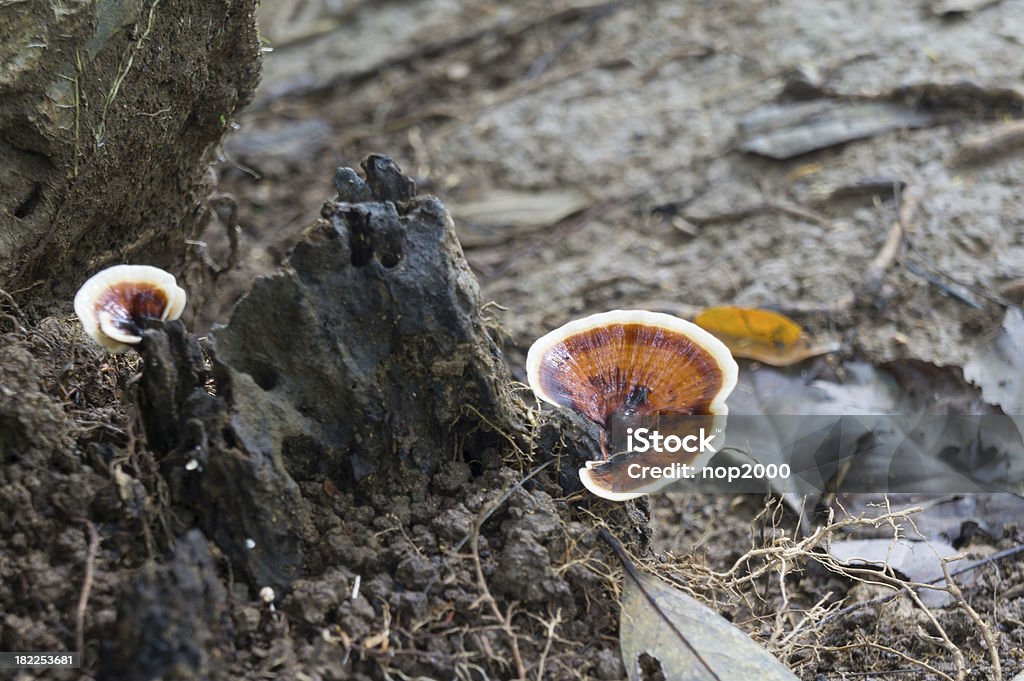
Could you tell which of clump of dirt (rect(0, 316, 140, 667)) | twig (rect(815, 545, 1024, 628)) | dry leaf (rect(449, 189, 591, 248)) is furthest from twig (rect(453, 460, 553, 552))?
dry leaf (rect(449, 189, 591, 248))

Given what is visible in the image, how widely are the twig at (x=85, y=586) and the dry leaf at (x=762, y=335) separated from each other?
9.30 feet

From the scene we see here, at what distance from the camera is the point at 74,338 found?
272 centimetres

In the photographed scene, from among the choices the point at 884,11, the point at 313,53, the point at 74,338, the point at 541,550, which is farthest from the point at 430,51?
the point at 541,550

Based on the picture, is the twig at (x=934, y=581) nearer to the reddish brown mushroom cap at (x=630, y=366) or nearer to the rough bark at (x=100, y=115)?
the reddish brown mushroom cap at (x=630, y=366)

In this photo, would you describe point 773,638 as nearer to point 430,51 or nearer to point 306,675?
point 306,675

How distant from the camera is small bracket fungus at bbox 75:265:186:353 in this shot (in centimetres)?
229

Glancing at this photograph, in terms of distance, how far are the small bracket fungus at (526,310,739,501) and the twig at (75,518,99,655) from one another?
1.22m

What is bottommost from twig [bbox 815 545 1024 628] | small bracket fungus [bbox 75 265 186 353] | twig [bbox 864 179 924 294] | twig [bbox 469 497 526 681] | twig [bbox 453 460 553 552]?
twig [bbox 815 545 1024 628]

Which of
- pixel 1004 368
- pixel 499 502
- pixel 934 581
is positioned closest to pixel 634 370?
pixel 499 502

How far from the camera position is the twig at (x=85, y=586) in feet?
6.75

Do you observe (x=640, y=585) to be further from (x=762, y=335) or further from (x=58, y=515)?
(x=762, y=335)

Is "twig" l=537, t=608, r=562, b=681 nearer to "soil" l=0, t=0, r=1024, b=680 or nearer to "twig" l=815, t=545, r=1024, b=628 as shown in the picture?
"soil" l=0, t=0, r=1024, b=680

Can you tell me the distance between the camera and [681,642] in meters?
2.40

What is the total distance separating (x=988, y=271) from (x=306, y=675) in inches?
145
